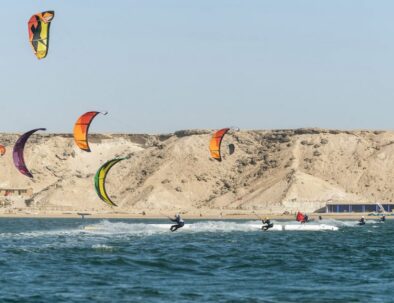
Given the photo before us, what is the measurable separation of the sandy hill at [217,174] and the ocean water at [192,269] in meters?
62.2

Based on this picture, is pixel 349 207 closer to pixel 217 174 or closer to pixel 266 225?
pixel 217 174

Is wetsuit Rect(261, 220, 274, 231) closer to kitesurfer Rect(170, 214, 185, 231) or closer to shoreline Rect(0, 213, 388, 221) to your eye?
kitesurfer Rect(170, 214, 185, 231)

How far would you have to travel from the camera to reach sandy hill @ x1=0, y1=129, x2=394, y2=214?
120 metres

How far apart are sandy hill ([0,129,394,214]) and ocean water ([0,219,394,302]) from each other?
62.2m

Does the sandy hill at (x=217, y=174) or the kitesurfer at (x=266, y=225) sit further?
the sandy hill at (x=217, y=174)

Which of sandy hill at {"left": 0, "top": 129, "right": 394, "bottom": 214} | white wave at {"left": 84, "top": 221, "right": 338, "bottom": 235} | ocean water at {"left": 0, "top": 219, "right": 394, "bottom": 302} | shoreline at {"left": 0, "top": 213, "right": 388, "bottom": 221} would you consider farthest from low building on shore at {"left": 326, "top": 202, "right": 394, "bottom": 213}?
ocean water at {"left": 0, "top": 219, "right": 394, "bottom": 302}

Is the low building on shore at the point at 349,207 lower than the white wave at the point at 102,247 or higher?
higher

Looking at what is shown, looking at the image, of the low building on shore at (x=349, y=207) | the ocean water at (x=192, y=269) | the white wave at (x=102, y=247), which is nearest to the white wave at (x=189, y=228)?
the ocean water at (x=192, y=269)

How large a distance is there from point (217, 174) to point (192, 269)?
3725 inches

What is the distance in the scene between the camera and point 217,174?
5157 inches

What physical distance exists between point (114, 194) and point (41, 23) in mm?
88025

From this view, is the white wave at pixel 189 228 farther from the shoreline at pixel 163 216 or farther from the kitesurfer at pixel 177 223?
the shoreline at pixel 163 216

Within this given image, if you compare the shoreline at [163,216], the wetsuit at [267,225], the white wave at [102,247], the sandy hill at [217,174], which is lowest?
the shoreline at [163,216]

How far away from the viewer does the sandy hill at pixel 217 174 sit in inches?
4717
